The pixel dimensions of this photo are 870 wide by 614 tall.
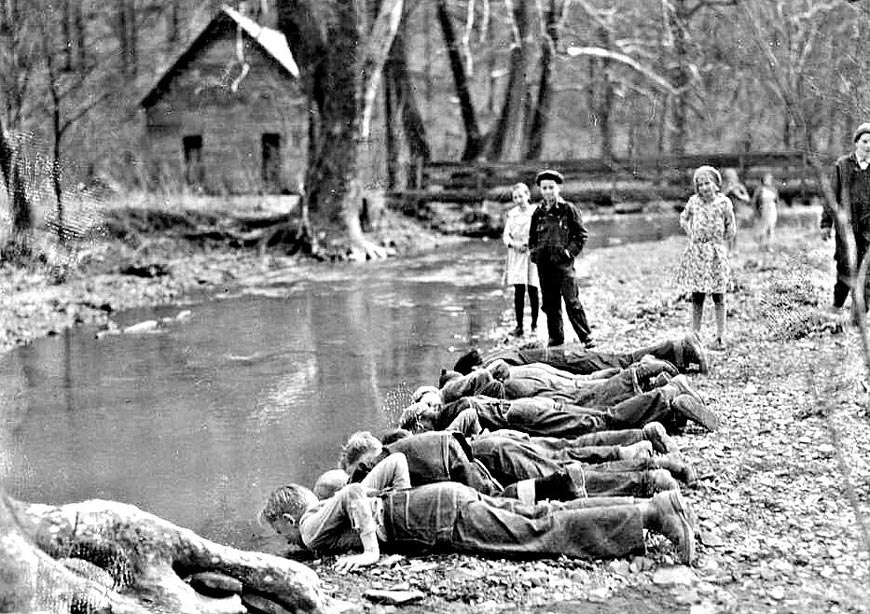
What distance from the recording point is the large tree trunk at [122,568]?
430 cm

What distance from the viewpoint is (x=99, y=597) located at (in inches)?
175

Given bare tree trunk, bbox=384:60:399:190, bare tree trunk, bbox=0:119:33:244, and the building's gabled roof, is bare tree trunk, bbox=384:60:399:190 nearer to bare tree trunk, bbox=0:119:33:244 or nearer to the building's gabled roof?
the building's gabled roof

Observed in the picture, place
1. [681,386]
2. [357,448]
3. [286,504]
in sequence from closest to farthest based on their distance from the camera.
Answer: [286,504] → [357,448] → [681,386]

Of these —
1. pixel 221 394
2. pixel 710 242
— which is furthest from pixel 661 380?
pixel 221 394

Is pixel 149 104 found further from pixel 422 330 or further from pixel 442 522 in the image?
pixel 442 522

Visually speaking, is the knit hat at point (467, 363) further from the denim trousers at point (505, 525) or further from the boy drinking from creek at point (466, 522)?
the denim trousers at point (505, 525)

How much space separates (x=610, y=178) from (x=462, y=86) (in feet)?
18.7

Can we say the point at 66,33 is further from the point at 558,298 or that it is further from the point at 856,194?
the point at 856,194

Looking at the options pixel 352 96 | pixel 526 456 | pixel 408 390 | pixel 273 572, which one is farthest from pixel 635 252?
pixel 273 572

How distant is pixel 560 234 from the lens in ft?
35.4

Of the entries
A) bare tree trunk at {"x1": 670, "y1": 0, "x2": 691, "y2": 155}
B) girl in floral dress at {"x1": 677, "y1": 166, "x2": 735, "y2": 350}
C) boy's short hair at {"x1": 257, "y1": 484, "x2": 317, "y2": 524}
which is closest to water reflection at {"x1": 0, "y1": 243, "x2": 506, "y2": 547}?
boy's short hair at {"x1": 257, "y1": 484, "x2": 317, "y2": 524}

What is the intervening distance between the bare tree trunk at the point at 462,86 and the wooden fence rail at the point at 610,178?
10.3 feet

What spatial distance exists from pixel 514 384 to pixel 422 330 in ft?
18.7

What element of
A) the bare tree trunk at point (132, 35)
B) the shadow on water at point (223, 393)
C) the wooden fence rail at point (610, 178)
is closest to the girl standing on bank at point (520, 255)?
the shadow on water at point (223, 393)
